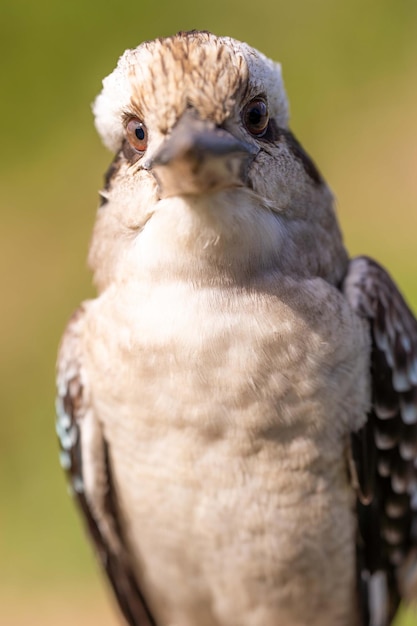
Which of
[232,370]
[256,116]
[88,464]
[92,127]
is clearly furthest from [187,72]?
[92,127]

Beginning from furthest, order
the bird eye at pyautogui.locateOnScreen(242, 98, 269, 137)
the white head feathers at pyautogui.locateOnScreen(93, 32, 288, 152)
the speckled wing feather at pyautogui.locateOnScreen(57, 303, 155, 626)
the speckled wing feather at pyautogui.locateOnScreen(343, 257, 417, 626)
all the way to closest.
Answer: the speckled wing feather at pyautogui.locateOnScreen(57, 303, 155, 626) < the speckled wing feather at pyautogui.locateOnScreen(343, 257, 417, 626) < the bird eye at pyautogui.locateOnScreen(242, 98, 269, 137) < the white head feathers at pyautogui.locateOnScreen(93, 32, 288, 152)

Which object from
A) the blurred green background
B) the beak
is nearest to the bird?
the beak

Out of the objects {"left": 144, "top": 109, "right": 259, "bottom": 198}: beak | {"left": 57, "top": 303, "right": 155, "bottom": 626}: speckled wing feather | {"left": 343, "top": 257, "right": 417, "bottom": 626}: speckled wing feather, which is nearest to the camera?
{"left": 144, "top": 109, "right": 259, "bottom": 198}: beak

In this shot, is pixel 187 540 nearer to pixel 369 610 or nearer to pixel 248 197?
pixel 369 610

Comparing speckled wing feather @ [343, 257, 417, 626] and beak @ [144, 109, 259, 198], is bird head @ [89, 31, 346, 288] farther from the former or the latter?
speckled wing feather @ [343, 257, 417, 626]

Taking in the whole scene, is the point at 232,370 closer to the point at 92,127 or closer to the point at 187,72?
the point at 187,72

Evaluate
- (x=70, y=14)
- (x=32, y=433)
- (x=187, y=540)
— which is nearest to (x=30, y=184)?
(x=70, y=14)

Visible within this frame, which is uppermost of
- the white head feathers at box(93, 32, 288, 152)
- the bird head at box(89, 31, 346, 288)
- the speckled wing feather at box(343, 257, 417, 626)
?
the white head feathers at box(93, 32, 288, 152)
